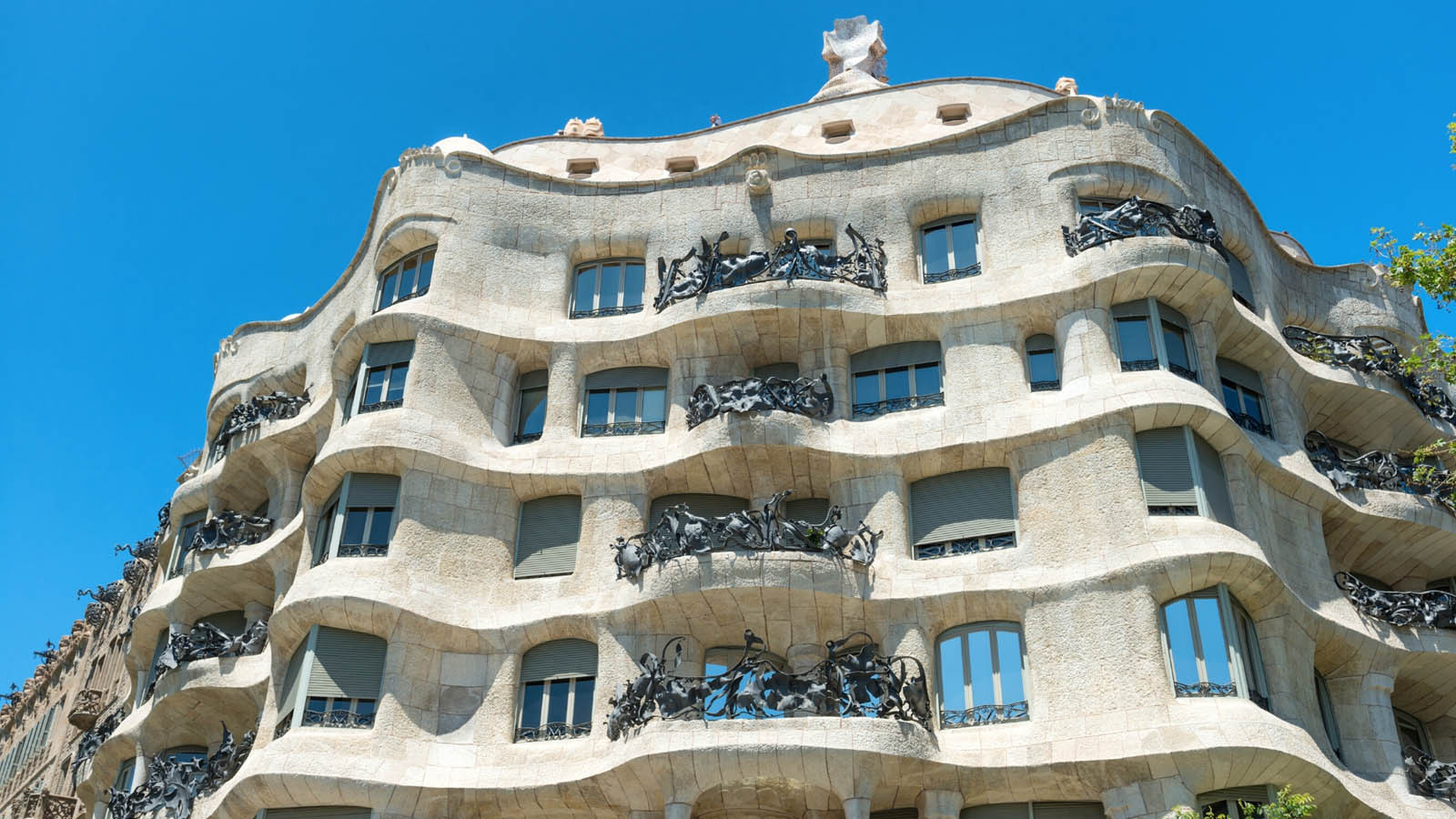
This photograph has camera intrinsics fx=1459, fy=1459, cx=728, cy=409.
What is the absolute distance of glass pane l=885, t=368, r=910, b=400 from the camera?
1111 inches

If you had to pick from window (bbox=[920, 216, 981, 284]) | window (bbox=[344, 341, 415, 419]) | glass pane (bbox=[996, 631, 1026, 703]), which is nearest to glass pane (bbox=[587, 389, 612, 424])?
window (bbox=[344, 341, 415, 419])

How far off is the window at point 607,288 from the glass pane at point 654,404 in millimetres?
2077

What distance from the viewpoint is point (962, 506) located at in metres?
26.5

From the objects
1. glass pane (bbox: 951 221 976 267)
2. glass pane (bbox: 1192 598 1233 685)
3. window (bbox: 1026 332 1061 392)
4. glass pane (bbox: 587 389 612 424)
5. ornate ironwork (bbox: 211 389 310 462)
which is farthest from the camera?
ornate ironwork (bbox: 211 389 310 462)

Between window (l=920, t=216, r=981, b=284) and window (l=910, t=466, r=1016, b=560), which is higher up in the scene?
window (l=920, t=216, r=981, b=284)

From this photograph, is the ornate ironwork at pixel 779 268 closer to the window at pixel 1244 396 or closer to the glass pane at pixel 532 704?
the window at pixel 1244 396

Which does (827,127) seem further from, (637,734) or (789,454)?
(637,734)

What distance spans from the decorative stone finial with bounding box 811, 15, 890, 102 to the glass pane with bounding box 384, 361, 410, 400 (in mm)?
14075

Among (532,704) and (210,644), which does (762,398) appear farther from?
(210,644)

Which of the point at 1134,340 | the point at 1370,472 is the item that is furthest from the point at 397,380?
the point at 1370,472

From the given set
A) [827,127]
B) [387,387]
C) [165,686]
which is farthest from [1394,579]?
[165,686]

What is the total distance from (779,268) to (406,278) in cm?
818

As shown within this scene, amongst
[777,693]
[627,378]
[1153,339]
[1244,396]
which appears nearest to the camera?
[777,693]

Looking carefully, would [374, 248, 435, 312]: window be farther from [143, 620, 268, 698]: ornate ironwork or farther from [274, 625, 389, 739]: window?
[274, 625, 389, 739]: window
